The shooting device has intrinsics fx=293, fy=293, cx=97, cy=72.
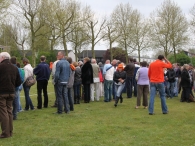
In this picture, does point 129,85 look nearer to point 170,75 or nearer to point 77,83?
point 170,75

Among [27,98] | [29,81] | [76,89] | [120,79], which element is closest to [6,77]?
[29,81]

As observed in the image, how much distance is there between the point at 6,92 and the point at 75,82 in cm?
642

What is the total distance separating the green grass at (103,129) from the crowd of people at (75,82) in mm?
559

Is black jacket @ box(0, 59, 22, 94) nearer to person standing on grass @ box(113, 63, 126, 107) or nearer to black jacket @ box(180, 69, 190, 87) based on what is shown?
person standing on grass @ box(113, 63, 126, 107)

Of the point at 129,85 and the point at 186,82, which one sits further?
the point at 129,85

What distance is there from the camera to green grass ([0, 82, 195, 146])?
6641mm

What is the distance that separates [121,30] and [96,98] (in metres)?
32.9

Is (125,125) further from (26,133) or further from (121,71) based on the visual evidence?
(121,71)

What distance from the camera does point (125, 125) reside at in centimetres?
852

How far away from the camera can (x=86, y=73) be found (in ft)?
45.2

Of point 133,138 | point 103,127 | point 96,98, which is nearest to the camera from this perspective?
point 133,138

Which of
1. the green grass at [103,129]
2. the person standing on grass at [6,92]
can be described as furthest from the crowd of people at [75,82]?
the green grass at [103,129]

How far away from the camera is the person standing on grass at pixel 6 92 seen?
7.01 meters

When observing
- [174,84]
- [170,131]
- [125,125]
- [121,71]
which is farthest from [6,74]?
[174,84]
